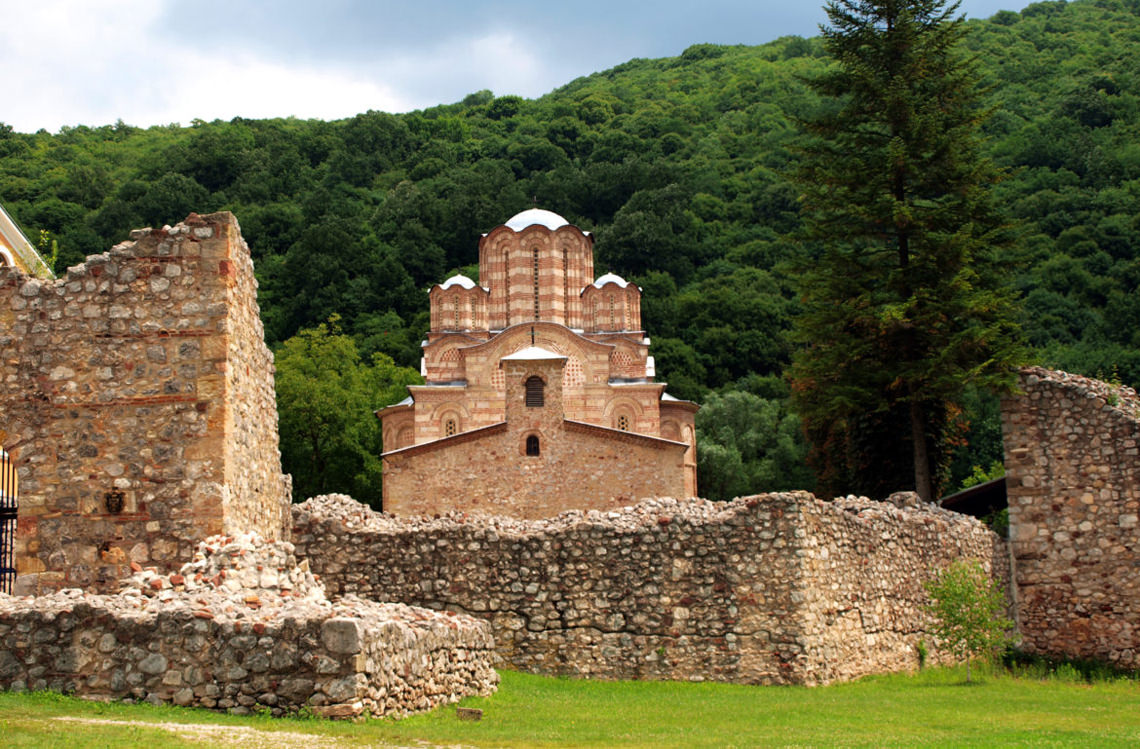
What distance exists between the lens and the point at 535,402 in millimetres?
26078

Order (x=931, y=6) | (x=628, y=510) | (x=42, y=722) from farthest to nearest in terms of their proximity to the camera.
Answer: (x=931, y=6)
(x=628, y=510)
(x=42, y=722)

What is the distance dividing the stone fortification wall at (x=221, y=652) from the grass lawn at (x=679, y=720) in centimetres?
15

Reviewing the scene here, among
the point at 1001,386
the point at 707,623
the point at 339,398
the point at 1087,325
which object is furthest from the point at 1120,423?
the point at 1087,325

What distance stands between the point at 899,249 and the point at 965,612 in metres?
6.26

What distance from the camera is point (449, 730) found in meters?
6.36

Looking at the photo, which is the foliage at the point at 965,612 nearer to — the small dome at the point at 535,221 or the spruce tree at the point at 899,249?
the spruce tree at the point at 899,249

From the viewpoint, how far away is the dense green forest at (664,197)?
147 feet

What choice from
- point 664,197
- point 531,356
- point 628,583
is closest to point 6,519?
point 628,583

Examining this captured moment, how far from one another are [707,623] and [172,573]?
433 centimetres

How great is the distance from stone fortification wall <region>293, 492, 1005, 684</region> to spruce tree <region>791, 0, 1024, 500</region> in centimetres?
559

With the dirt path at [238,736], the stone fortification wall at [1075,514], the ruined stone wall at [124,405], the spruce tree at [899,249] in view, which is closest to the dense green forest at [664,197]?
the spruce tree at [899,249]

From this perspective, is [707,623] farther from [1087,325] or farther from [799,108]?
[799,108]

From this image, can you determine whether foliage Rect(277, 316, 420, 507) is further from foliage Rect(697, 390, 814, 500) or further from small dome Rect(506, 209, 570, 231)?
foliage Rect(697, 390, 814, 500)

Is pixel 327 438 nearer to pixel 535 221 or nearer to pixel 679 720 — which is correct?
pixel 535 221
